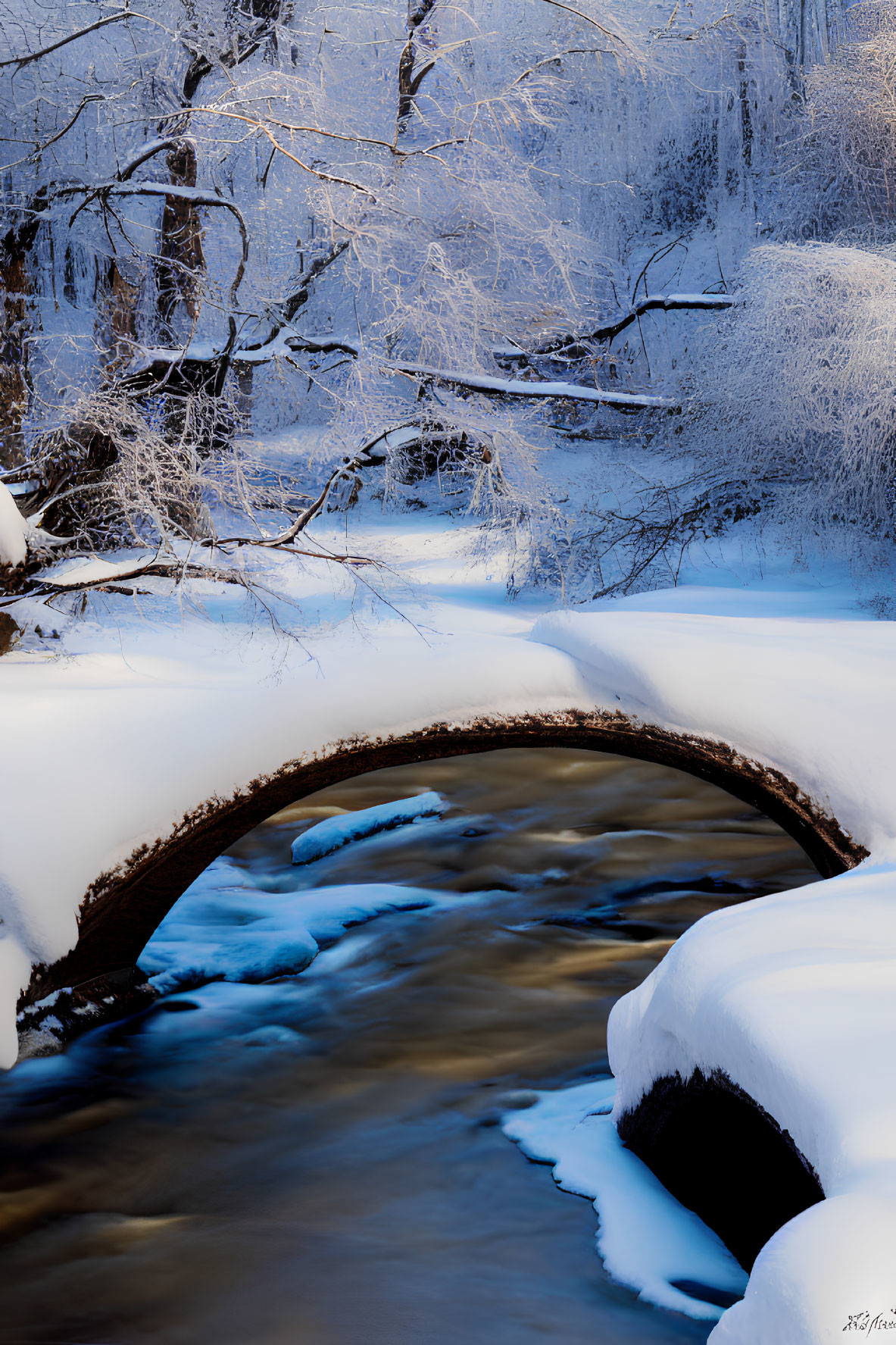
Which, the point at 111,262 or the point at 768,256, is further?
the point at 768,256

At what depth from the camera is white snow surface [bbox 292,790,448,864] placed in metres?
5.70

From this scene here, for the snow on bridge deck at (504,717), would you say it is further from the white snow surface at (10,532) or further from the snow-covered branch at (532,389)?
the snow-covered branch at (532,389)

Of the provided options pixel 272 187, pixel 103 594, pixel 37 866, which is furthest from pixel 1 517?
pixel 272 187

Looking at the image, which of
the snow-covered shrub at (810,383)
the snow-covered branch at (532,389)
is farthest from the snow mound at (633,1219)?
the snow-covered shrub at (810,383)

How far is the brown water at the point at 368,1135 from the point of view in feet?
8.39

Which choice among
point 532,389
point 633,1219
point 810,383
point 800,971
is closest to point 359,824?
point 532,389

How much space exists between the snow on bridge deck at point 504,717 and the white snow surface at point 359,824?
1836 millimetres

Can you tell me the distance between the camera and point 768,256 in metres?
6.60

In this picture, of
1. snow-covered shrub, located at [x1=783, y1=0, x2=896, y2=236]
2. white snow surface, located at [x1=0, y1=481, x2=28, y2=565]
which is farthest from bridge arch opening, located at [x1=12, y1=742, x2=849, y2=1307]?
snow-covered shrub, located at [x1=783, y1=0, x2=896, y2=236]

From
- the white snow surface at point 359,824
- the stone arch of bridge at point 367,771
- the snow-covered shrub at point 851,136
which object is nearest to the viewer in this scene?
the stone arch of bridge at point 367,771

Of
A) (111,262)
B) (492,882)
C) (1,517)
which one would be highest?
(111,262)

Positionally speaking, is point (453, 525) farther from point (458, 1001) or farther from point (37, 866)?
point (37, 866)

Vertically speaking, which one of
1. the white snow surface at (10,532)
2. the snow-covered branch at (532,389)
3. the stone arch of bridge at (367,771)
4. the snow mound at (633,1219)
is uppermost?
the snow-covered branch at (532,389)

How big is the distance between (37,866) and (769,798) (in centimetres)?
206
